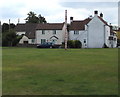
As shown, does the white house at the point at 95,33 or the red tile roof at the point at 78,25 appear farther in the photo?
the red tile roof at the point at 78,25

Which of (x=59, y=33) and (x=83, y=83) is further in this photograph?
(x=59, y=33)

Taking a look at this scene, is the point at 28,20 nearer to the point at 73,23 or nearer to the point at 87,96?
the point at 73,23

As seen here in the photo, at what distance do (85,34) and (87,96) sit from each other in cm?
6770

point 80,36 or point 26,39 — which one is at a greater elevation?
point 80,36

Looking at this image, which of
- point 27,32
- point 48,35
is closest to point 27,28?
point 27,32

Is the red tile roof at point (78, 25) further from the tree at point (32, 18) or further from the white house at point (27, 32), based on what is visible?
the tree at point (32, 18)

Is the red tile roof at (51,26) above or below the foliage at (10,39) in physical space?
above

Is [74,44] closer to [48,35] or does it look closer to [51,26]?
[48,35]

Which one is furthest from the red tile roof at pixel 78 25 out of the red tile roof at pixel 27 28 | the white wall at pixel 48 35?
the red tile roof at pixel 27 28

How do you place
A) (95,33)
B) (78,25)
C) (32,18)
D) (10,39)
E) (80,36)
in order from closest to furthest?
(10,39)
(95,33)
(80,36)
(78,25)
(32,18)

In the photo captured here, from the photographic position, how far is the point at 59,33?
79938 millimetres

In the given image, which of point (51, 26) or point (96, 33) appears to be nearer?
point (96, 33)

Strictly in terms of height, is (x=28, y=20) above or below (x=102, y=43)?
above

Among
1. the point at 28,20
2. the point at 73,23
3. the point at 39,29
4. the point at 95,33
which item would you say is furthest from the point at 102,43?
the point at 28,20
